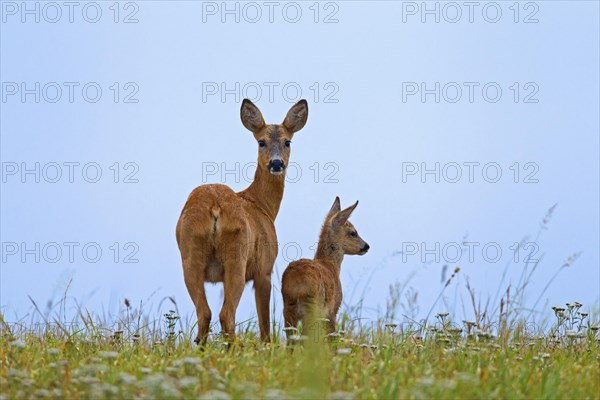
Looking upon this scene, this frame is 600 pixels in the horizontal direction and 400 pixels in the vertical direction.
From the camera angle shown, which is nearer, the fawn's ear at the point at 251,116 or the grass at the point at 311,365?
the grass at the point at 311,365

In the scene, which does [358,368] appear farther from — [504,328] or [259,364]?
[504,328]

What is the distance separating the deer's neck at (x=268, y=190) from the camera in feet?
36.7

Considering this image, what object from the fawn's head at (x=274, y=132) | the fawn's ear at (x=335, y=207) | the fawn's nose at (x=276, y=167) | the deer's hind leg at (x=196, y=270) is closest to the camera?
the deer's hind leg at (x=196, y=270)

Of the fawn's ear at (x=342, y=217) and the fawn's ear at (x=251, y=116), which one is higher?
the fawn's ear at (x=251, y=116)

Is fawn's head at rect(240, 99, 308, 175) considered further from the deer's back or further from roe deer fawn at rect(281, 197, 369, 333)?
the deer's back

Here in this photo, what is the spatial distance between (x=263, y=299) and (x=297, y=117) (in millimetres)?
2694

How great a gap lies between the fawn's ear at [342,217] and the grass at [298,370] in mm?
2800

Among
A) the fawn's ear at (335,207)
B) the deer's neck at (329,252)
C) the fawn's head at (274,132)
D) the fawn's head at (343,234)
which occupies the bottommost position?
the deer's neck at (329,252)

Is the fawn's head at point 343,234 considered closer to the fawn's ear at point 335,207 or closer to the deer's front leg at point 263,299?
the fawn's ear at point 335,207

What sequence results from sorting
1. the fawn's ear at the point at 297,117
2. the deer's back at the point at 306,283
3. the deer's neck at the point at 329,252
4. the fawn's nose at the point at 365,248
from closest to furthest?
the deer's back at the point at 306,283 → the deer's neck at the point at 329,252 → the fawn's ear at the point at 297,117 → the fawn's nose at the point at 365,248

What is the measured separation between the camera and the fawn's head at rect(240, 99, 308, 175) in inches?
440

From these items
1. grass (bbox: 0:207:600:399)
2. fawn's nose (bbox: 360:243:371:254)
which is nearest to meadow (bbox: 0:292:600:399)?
grass (bbox: 0:207:600:399)

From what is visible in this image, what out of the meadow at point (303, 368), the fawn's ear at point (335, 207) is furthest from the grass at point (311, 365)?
the fawn's ear at point (335, 207)

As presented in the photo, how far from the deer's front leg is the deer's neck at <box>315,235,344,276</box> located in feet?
4.38
